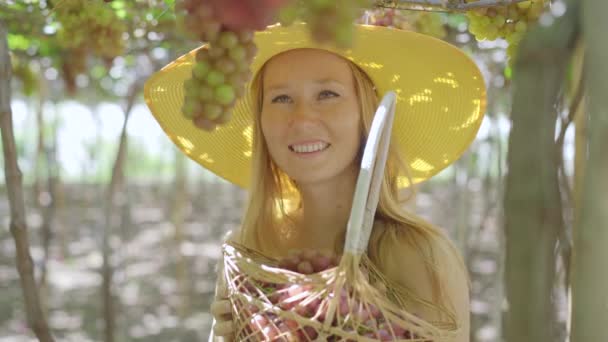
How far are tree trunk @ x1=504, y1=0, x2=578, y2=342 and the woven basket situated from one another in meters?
0.62

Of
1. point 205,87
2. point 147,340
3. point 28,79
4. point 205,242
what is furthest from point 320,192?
point 205,242

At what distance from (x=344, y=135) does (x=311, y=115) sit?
0.28 ft

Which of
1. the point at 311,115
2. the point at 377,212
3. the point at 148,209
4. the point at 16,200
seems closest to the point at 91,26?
the point at 16,200

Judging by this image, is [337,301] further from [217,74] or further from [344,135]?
[344,135]

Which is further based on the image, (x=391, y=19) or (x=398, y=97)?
(x=391, y=19)

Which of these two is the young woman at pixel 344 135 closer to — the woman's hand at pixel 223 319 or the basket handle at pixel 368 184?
the woman's hand at pixel 223 319

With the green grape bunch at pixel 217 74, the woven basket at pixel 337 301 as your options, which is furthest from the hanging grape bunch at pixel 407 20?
the green grape bunch at pixel 217 74

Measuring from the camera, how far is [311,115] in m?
1.60

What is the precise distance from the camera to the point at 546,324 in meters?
0.47

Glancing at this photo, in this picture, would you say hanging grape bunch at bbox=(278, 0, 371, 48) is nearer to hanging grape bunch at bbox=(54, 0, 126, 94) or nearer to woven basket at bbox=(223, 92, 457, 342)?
woven basket at bbox=(223, 92, 457, 342)

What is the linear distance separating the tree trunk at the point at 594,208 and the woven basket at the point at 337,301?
64 centimetres

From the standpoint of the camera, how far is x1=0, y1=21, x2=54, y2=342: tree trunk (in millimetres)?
1644

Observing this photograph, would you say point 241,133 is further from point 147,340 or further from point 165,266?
point 165,266

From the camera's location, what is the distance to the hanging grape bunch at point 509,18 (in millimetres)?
1376
